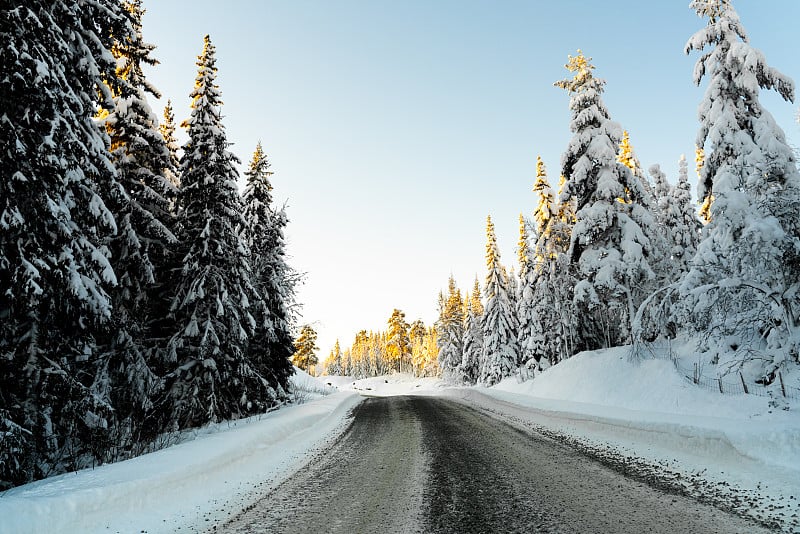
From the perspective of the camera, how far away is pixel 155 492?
5.05 m

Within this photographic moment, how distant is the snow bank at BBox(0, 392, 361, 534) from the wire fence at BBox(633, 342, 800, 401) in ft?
38.0

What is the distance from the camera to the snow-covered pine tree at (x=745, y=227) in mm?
10828

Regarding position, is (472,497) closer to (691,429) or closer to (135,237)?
(691,429)

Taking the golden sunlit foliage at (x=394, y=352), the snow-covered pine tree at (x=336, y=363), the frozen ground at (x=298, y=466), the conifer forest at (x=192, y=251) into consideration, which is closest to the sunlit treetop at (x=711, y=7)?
the conifer forest at (x=192, y=251)

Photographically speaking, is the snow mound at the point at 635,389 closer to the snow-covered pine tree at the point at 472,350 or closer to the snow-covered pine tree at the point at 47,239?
the snow-covered pine tree at the point at 47,239

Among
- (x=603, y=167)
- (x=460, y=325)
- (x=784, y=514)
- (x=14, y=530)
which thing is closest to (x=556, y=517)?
(x=784, y=514)

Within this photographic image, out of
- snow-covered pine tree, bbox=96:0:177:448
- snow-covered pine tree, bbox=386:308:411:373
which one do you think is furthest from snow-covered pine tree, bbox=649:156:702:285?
snow-covered pine tree, bbox=386:308:411:373

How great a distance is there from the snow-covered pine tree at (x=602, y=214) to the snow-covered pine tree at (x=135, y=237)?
1664cm

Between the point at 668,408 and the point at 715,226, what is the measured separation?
5.83 meters

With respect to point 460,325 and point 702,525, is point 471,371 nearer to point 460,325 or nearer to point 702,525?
point 460,325

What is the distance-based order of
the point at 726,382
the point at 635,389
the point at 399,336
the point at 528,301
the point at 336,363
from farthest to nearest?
the point at 336,363 → the point at 399,336 → the point at 528,301 → the point at 635,389 → the point at 726,382

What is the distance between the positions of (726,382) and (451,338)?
157ft

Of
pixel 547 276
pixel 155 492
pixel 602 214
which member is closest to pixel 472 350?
A: pixel 547 276

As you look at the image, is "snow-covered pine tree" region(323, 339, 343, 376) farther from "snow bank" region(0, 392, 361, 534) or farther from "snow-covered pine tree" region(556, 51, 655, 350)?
"snow bank" region(0, 392, 361, 534)
